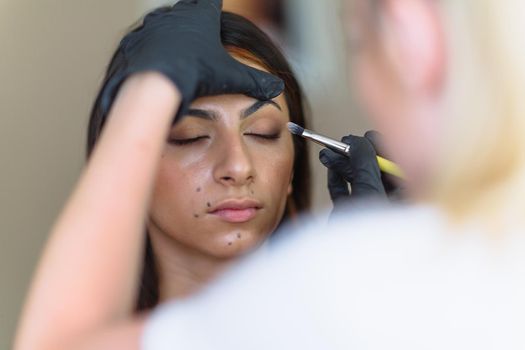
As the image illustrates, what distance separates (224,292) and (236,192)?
13.0 inches

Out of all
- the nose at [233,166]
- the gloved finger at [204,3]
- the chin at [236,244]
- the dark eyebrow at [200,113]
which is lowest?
the chin at [236,244]

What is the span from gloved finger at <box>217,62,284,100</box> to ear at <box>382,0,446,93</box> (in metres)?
0.23

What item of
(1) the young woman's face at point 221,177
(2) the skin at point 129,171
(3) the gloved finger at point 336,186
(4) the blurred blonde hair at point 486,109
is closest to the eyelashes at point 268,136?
(1) the young woman's face at point 221,177

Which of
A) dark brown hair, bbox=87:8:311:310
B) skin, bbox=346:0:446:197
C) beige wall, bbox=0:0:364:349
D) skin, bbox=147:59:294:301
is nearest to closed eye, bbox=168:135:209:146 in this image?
skin, bbox=147:59:294:301

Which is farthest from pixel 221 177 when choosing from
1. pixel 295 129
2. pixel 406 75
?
pixel 406 75

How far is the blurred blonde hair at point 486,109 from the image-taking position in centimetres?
48

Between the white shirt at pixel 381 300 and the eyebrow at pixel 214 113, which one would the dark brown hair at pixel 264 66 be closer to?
the eyebrow at pixel 214 113

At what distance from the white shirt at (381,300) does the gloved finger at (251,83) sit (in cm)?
24

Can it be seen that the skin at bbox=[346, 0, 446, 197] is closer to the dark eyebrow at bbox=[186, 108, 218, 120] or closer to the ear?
the ear

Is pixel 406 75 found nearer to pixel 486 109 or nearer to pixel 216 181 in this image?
pixel 486 109

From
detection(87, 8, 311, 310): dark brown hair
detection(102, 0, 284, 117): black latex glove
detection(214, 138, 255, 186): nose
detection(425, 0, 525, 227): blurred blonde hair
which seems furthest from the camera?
detection(87, 8, 311, 310): dark brown hair

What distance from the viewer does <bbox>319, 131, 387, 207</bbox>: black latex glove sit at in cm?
88

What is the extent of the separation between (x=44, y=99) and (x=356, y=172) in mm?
458

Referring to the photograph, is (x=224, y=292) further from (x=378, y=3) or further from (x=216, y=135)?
(x=216, y=135)
